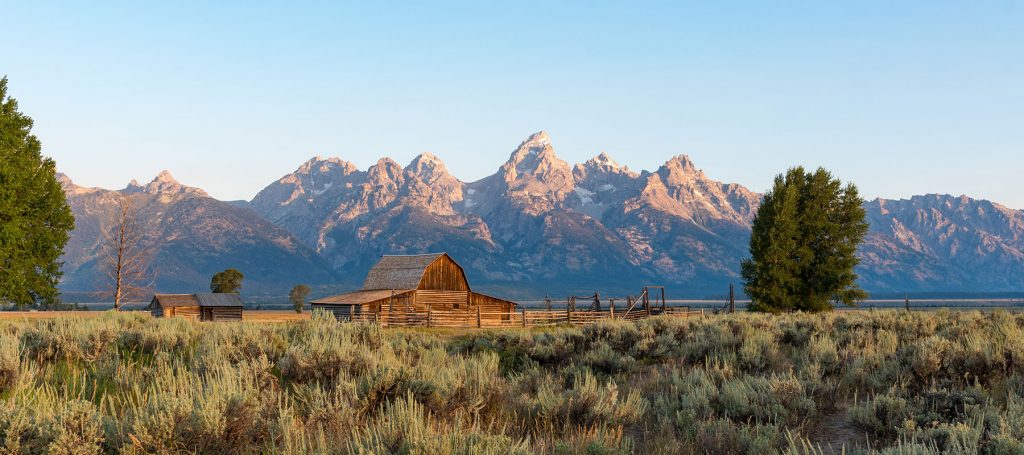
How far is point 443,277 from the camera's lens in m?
60.3

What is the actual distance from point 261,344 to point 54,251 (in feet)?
90.9

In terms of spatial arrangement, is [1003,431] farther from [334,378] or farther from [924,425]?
[334,378]

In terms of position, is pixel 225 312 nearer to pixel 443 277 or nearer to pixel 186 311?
pixel 186 311

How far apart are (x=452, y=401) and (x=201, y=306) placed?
65429 millimetres

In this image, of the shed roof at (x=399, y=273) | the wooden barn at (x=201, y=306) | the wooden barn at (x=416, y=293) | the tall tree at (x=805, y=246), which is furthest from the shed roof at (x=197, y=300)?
the tall tree at (x=805, y=246)

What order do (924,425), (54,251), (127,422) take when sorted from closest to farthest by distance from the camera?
(127,422), (924,425), (54,251)

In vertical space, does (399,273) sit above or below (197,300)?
above

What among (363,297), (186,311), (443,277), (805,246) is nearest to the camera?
(805,246)

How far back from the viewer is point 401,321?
47281mm

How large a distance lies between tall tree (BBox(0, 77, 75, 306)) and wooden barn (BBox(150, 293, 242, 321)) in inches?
1305

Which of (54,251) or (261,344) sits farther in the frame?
(54,251)

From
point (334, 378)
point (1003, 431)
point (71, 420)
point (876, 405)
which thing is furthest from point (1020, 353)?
point (71, 420)

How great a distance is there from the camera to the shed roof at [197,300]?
6581cm

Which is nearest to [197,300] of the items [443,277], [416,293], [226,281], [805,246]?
[226,281]
